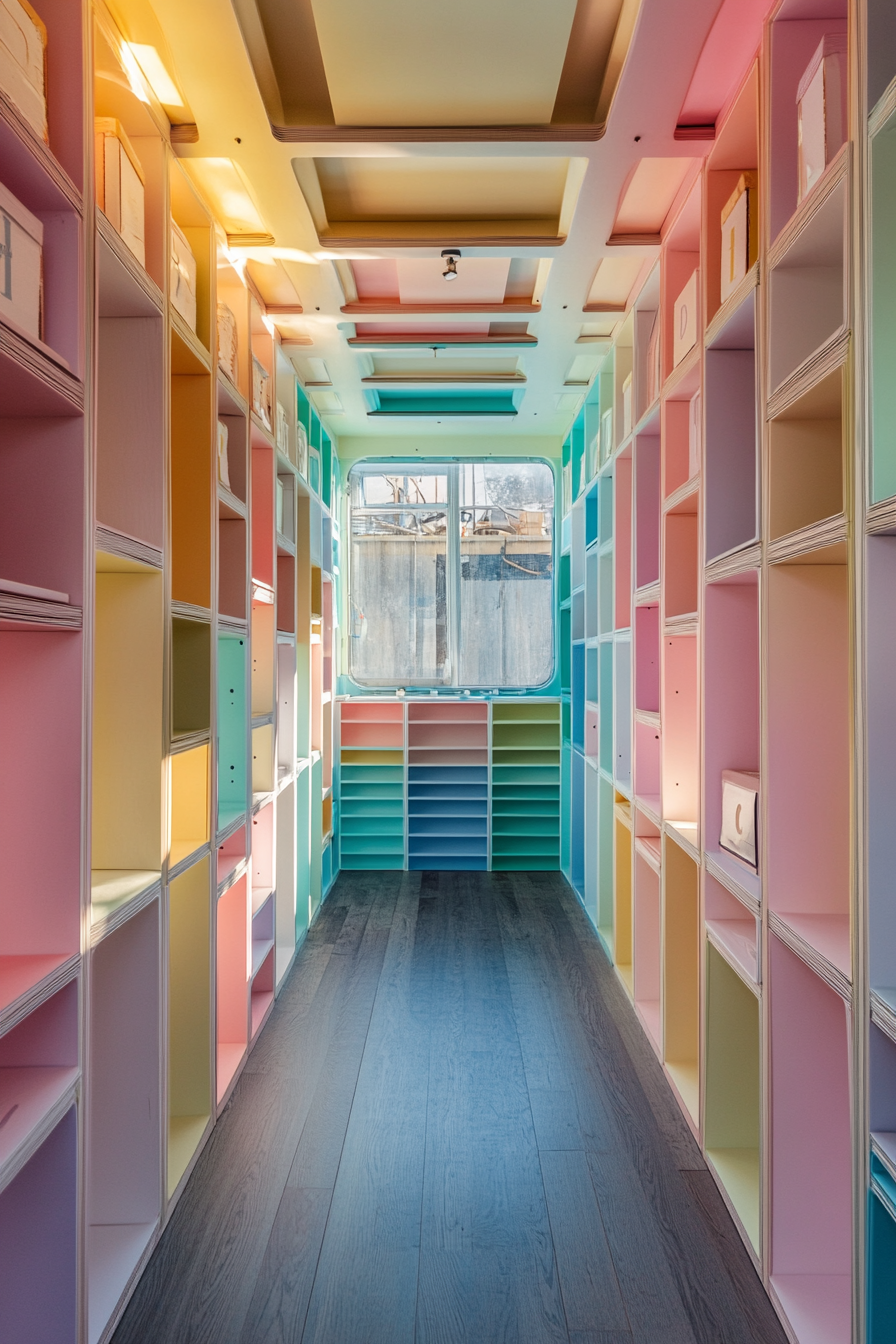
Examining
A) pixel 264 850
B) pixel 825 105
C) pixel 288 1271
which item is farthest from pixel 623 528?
pixel 288 1271

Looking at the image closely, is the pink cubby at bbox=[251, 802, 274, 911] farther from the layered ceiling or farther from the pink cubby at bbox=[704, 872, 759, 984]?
the layered ceiling

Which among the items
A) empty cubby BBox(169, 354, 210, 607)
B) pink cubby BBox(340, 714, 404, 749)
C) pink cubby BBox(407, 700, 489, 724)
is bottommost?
pink cubby BBox(340, 714, 404, 749)

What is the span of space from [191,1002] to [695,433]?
239cm

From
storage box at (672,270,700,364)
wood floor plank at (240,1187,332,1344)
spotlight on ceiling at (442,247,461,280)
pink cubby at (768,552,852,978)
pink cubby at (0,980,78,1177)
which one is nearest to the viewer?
pink cubby at (0,980,78,1177)

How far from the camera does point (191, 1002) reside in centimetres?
259

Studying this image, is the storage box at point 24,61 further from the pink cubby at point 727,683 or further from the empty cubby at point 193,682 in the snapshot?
the pink cubby at point 727,683

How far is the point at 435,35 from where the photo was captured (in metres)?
2.25

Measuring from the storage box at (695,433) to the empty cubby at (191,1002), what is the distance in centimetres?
194

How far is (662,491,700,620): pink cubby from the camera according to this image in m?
3.00

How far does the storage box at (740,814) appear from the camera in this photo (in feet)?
6.97

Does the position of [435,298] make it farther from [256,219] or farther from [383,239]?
[256,219]

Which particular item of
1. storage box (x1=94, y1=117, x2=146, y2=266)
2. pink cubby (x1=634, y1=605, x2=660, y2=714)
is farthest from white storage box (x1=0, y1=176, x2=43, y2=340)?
pink cubby (x1=634, y1=605, x2=660, y2=714)

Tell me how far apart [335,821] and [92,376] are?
14.7ft

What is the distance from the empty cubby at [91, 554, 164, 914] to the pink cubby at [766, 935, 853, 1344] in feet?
5.03
